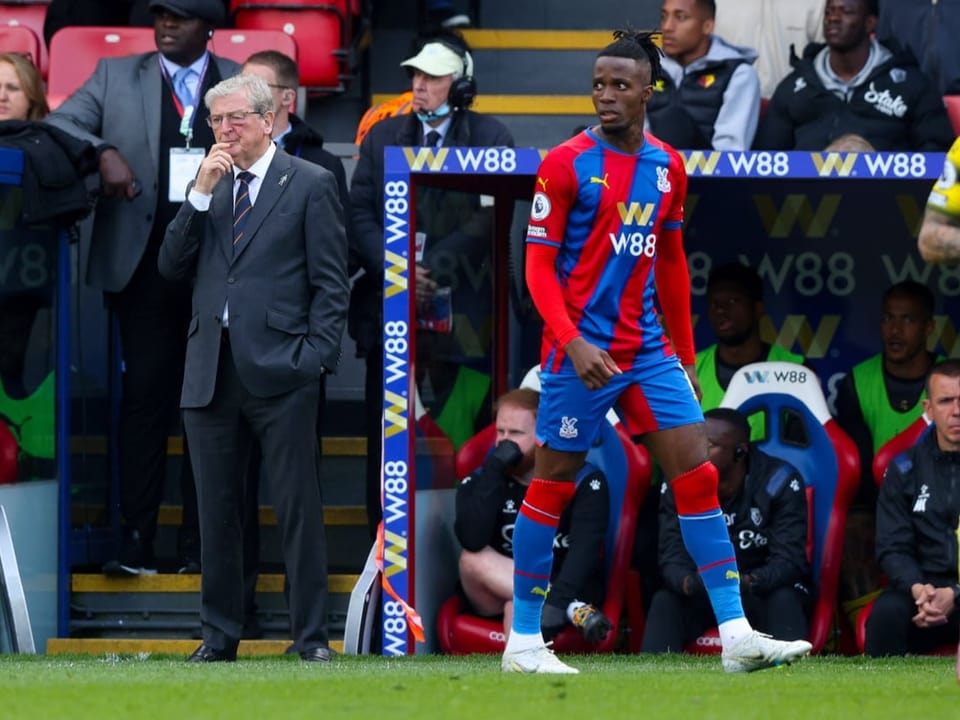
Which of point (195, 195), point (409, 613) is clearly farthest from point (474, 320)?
point (195, 195)

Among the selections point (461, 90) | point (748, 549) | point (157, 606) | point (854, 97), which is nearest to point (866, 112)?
point (854, 97)

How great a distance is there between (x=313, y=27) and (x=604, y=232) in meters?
5.10

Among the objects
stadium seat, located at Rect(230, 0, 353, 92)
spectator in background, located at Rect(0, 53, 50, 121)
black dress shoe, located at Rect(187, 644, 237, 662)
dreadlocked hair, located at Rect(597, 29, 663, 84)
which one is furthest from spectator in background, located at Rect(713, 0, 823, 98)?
black dress shoe, located at Rect(187, 644, 237, 662)

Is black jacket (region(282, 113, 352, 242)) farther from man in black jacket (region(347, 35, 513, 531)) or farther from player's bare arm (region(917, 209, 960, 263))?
player's bare arm (region(917, 209, 960, 263))

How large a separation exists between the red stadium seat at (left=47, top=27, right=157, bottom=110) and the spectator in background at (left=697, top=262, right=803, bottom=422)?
347 cm

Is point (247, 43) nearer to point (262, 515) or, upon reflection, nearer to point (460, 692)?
point (262, 515)

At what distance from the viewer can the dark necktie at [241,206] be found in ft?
24.5

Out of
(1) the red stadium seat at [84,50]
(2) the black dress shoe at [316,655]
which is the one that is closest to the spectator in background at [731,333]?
(2) the black dress shoe at [316,655]

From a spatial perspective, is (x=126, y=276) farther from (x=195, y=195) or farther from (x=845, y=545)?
(x=845, y=545)

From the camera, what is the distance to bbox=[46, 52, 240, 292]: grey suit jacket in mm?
8961

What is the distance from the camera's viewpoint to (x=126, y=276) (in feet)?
29.3

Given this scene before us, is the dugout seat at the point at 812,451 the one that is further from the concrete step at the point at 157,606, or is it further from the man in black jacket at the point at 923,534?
the concrete step at the point at 157,606

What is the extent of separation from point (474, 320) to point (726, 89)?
160cm

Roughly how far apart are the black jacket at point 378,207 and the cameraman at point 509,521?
755 mm
